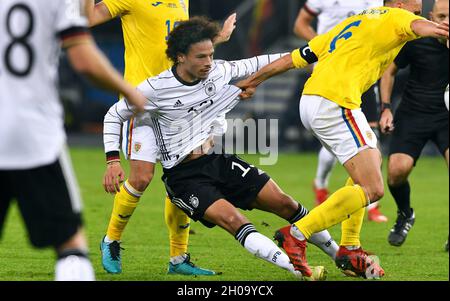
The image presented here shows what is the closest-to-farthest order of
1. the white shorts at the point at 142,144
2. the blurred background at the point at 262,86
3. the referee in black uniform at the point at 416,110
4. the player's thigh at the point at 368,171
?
1. the player's thigh at the point at 368,171
2. the white shorts at the point at 142,144
3. the referee in black uniform at the point at 416,110
4. the blurred background at the point at 262,86

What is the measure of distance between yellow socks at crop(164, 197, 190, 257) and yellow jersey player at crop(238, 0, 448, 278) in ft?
3.20

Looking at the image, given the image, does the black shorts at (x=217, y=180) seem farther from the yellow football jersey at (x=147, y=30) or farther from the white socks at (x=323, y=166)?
the white socks at (x=323, y=166)

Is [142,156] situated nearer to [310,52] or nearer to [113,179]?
[113,179]

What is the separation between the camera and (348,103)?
22.0 ft

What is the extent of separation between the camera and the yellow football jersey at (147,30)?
777 cm

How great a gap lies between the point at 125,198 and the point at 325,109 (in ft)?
5.54

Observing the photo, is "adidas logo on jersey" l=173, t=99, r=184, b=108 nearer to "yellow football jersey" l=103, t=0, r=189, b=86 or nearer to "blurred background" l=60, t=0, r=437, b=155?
"yellow football jersey" l=103, t=0, r=189, b=86

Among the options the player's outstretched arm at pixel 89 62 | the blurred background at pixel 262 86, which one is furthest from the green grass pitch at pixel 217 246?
the blurred background at pixel 262 86

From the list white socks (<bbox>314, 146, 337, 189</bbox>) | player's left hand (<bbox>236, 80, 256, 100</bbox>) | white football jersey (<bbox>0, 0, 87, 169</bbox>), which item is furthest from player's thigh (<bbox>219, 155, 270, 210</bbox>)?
white socks (<bbox>314, 146, 337, 189</bbox>)

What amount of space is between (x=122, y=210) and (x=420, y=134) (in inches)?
116

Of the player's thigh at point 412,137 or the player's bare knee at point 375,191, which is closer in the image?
the player's bare knee at point 375,191

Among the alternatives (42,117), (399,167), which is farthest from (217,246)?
(42,117)

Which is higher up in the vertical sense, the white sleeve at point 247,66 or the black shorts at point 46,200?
the black shorts at point 46,200

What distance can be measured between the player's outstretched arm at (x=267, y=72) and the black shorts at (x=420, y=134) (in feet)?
7.37
